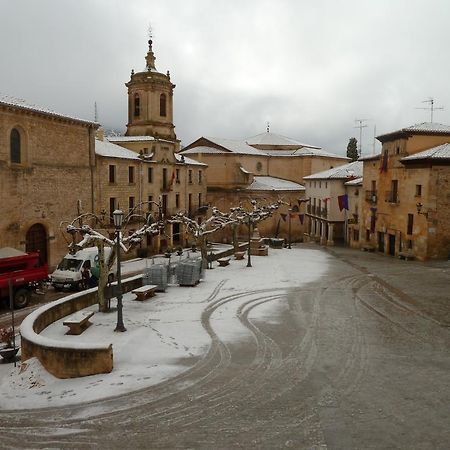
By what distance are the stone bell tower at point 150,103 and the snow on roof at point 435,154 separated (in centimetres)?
Answer: 2195

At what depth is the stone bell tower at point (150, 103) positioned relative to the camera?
4228cm

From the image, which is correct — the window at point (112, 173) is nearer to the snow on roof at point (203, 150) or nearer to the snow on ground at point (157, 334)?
the snow on ground at point (157, 334)

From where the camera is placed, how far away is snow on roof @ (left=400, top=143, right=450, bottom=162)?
94.7 ft

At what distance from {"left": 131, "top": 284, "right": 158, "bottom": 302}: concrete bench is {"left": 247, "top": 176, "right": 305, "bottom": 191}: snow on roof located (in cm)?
3425

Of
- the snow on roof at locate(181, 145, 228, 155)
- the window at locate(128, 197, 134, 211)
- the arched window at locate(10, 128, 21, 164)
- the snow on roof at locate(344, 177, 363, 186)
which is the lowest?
the window at locate(128, 197, 134, 211)

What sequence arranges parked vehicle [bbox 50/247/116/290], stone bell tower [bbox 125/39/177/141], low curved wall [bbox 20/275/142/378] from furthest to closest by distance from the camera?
stone bell tower [bbox 125/39/177/141] → parked vehicle [bbox 50/247/116/290] → low curved wall [bbox 20/275/142/378]

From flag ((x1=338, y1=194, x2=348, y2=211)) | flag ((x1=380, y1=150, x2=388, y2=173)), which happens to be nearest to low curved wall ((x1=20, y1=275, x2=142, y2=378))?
flag ((x1=380, y1=150, x2=388, y2=173))

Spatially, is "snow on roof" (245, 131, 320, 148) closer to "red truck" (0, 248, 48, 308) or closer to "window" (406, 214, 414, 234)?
"window" (406, 214, 414, 234)

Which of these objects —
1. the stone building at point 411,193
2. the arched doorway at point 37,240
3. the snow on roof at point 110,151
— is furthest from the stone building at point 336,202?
the arched doorway at point 37,240

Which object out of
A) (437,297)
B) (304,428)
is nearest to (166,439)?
(304,428)

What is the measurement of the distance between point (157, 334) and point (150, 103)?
3255 centimetres

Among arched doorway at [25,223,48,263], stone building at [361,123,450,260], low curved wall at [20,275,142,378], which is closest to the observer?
low curved wall at [20,275,142,378]

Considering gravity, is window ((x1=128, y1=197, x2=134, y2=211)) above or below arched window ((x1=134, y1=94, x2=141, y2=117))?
below

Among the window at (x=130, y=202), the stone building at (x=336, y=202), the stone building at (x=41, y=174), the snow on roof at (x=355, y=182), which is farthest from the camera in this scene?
the stone building at (x=336, y=202)
